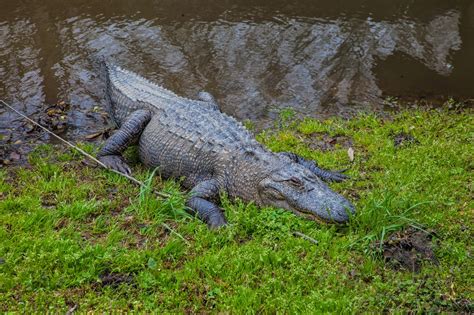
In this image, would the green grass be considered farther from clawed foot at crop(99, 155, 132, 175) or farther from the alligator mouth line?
clawed foot at crop(99, 155, 132, 175)

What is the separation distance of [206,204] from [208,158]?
2.23 feet

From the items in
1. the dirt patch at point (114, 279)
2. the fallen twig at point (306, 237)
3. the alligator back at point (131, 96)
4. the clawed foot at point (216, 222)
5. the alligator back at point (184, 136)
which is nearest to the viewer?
the dirt patch at point (114, 279)

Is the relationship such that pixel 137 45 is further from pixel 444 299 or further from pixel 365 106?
pixel 444 299

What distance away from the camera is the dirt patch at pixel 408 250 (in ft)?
13.5

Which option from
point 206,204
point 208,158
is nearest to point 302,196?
point 206,204

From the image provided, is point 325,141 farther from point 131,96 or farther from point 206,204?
point 131,96

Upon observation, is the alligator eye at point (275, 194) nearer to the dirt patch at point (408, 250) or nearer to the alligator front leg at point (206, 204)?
the alligator front leg at point (206, 204)

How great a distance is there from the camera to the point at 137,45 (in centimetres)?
980

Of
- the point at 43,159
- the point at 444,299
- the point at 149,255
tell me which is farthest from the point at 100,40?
the point at 444,299

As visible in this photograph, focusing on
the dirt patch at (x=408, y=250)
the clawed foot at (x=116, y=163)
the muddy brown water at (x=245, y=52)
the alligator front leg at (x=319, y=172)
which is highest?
the dirt patch at (x=408, y=250)

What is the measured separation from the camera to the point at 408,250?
13.9ft

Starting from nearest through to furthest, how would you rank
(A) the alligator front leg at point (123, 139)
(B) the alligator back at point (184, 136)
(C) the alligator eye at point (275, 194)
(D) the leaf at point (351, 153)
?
(C) the alligator eye at point (275, 194) < (B) the alligator back at point (184, 136) < (A) the alligator front leg at point (123, 139) < (D) the leaf at point (351, 153)

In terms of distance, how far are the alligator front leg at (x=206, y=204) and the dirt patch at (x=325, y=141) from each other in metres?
1.91

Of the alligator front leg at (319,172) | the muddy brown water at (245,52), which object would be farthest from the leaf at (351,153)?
the muddy brown water at (245,52)
